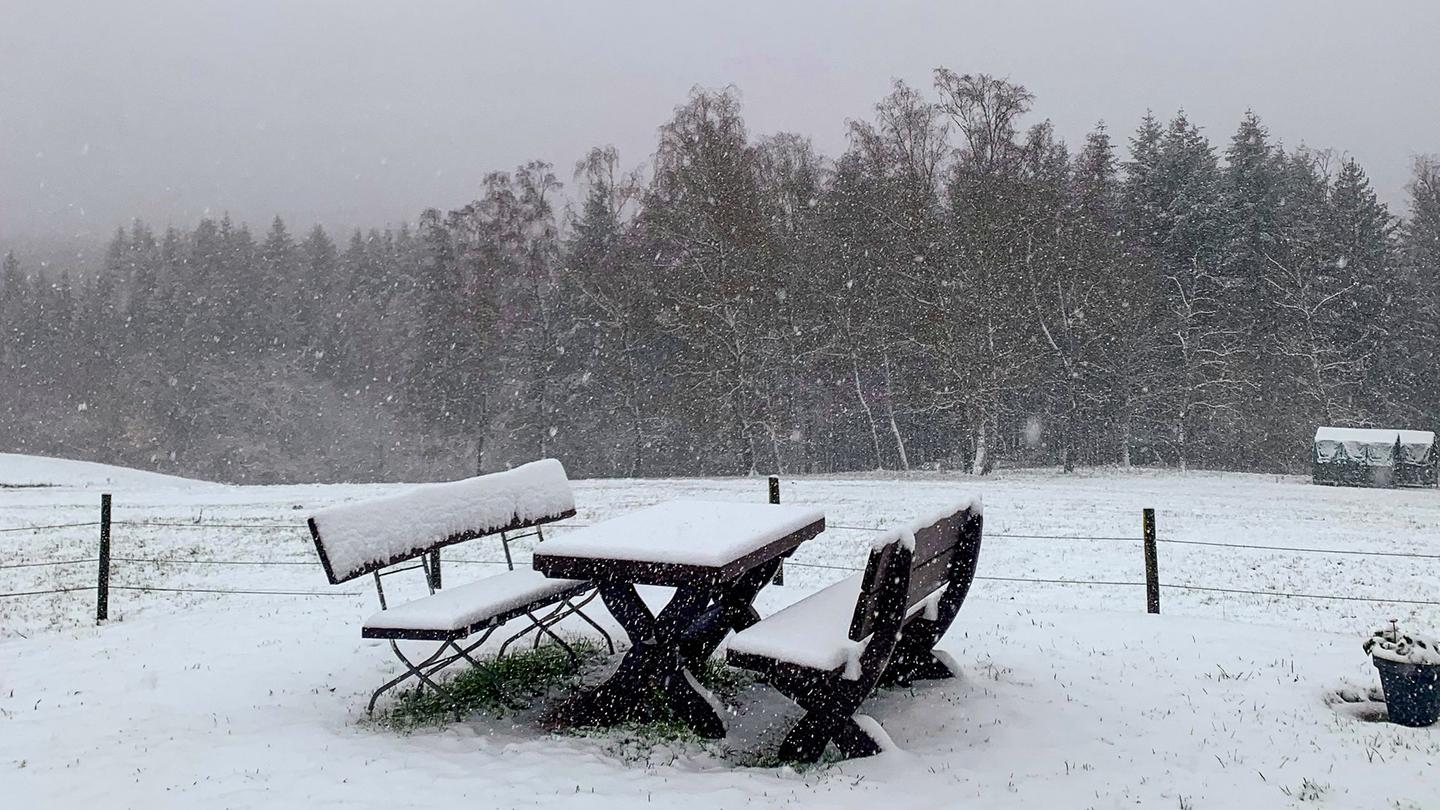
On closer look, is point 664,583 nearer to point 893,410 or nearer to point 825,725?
point 825,725

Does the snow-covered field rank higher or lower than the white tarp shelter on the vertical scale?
lower

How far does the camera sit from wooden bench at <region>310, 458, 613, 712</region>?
4.52 meters

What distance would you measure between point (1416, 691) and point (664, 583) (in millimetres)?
3657

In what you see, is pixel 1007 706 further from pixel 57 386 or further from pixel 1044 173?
pixel 57 386

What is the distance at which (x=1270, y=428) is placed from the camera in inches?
1278

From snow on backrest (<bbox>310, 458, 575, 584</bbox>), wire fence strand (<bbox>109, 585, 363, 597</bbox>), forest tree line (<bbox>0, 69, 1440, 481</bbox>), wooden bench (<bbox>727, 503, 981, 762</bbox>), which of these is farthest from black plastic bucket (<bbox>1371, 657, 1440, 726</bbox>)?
forest tree line (<bbox>0, 69, 1440, 481</bbox>)

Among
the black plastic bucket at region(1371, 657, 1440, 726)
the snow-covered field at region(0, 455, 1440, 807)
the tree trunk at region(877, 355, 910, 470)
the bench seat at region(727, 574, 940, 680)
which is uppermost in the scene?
the tree trunk at region(877, 355, 910, 470)

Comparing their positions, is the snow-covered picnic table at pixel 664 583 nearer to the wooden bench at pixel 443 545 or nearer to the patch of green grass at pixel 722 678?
the patch of green grass at pixel 722 678

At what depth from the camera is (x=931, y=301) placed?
27.6 meters

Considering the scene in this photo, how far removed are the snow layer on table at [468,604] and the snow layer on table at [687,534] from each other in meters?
0.47

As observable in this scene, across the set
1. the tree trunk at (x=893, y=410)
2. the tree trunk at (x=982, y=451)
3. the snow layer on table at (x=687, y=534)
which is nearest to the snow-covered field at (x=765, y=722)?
the snow layer on table at (x=687, y=534)

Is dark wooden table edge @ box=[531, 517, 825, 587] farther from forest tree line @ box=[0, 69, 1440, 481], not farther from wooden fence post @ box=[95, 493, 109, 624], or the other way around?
forest tree line @ box=[0, 69, 1440, 481]

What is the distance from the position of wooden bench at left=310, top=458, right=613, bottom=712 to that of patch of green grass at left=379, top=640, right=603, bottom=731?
0.09 metres

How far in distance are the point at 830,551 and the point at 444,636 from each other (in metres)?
8.32
